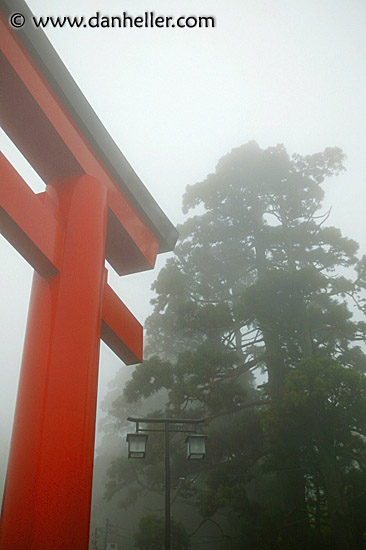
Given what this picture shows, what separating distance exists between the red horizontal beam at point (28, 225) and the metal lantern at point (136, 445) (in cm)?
399

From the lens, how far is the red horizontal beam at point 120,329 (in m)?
4.22

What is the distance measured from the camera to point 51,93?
381cm

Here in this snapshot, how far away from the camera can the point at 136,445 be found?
6.50 meters

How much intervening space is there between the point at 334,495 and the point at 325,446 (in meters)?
0.92

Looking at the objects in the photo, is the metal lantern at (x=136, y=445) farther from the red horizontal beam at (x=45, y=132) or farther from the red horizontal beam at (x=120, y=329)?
the red horizontal beam at (x=45, y=132)

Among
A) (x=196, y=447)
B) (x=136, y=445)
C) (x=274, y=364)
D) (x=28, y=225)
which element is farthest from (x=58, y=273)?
(x=274, y=364)

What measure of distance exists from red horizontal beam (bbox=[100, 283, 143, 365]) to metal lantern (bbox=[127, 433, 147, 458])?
217cm

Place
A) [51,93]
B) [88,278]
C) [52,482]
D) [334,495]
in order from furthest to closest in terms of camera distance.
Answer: [334,495]
[51,93]
[88,278]
[52,482]

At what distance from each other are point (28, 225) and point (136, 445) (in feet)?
14.7

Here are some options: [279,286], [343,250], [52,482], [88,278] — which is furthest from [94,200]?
[343,250]

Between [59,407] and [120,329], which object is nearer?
[59,407]

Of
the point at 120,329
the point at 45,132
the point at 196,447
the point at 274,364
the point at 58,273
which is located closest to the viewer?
the point at 58,273

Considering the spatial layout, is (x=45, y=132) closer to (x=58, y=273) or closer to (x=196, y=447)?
(x=58, y=273)

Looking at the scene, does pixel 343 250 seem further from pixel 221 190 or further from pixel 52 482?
pixel 52 482
